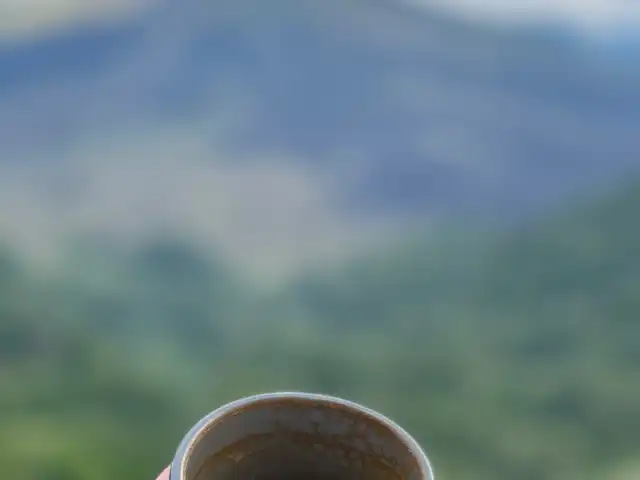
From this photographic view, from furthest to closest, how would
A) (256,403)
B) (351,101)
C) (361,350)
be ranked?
(351,101), (361,350), (256,403)

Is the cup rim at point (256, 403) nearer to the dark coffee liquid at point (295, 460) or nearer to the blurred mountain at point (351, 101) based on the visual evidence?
the dark coffee liquid at point (295, 460)

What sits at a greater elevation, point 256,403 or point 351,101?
point 256,403

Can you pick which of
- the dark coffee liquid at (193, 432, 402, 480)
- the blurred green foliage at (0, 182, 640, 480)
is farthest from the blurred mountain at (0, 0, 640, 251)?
the dark coffee liquid at (193, 432, 402, 480)

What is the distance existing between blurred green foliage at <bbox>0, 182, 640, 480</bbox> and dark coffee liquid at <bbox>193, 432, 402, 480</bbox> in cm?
97

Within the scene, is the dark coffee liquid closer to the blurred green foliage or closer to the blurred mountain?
the blurred green foliage

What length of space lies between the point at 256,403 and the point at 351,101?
1.98 metres

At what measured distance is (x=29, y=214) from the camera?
201 centimetres

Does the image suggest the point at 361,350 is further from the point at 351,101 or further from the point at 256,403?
the point at 256,403

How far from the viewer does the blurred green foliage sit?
156 centimetres

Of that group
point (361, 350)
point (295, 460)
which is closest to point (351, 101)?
point (361, 350)

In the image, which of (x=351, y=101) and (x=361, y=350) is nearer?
(x=361, y=350)

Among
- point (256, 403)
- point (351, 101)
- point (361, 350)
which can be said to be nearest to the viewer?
point (256, 403)

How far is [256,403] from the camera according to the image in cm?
57

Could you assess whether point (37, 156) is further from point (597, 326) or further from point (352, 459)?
point (352, 459)
